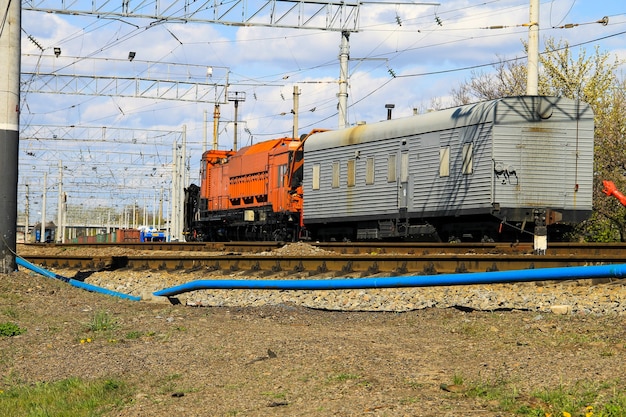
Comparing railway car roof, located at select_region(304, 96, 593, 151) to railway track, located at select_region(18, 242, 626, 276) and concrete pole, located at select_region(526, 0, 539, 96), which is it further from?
railway track, located at select_region(18, 242, 626, 276)

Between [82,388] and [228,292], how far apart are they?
24.5 ft

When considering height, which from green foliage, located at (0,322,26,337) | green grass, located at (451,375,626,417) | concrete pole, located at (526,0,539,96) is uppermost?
concrete pole, located at (526,0,539,96)

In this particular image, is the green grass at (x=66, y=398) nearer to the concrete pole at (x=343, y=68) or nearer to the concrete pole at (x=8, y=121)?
the concrete pole at (x=8, y=121)

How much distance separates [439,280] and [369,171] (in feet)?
46.9

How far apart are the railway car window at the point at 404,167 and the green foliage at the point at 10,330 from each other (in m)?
13.9

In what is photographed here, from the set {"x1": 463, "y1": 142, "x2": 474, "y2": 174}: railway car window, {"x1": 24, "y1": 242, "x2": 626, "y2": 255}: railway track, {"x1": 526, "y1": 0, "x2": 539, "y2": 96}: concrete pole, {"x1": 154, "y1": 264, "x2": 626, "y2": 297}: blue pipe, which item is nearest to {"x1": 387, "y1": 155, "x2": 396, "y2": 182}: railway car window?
{"x1": 24, "y1": 242, "x2": 626, "y2": 255}: railway track

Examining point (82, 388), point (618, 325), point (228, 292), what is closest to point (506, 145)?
point (228, 292)

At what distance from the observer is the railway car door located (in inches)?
856

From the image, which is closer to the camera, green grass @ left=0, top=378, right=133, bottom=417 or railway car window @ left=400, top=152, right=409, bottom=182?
green grass @ left=0, top=378, right=133, bottom=417

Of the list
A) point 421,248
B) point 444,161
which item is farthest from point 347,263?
point 444,161

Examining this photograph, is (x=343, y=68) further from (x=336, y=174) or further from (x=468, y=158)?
(x=468, y=158)

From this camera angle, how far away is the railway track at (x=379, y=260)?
Answer: 12.3m

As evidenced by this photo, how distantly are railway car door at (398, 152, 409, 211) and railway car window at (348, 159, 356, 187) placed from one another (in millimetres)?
2144

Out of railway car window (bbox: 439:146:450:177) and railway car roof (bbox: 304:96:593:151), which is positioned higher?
railway car roof (bbox: 304:96:593:151)
